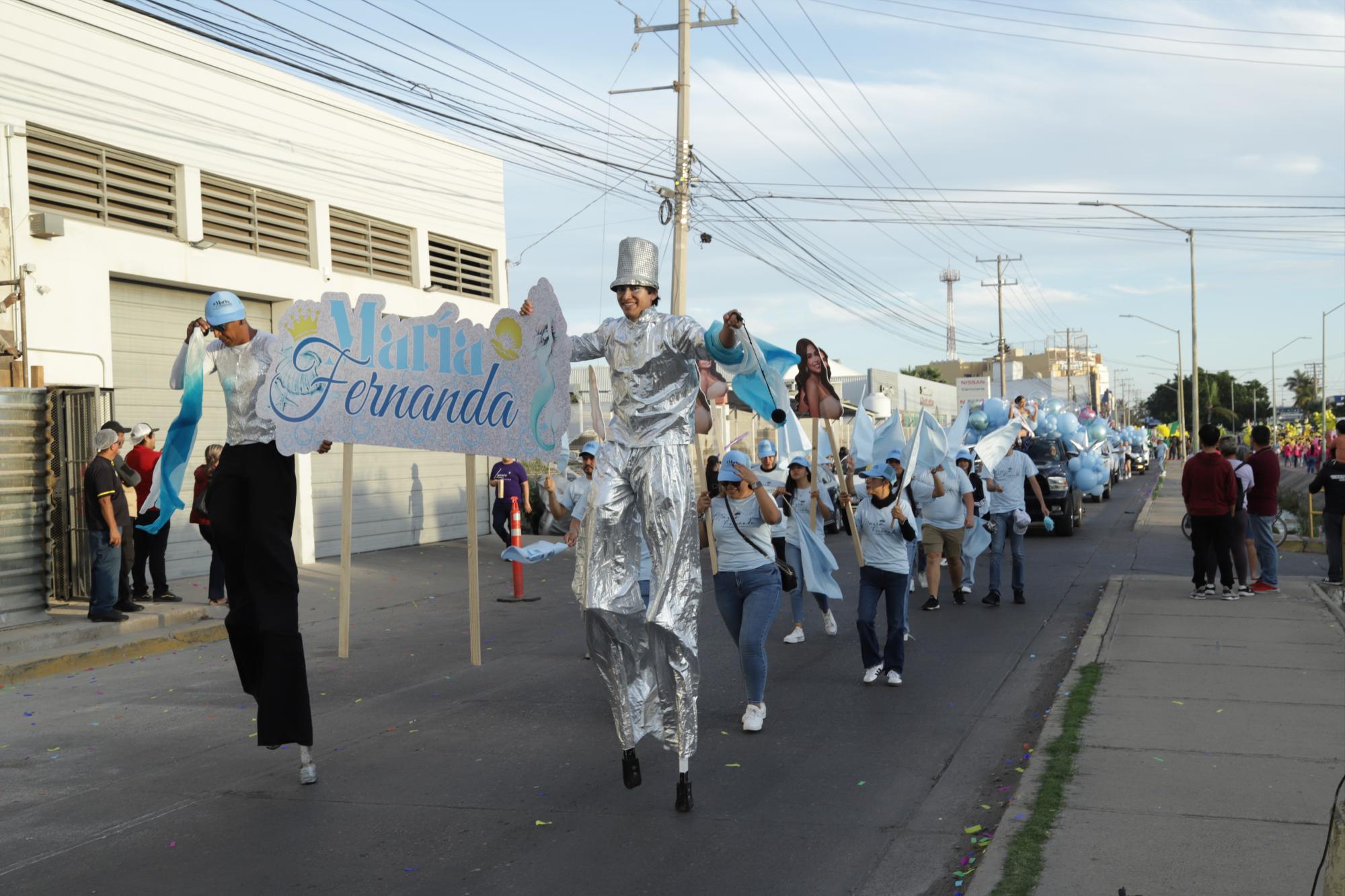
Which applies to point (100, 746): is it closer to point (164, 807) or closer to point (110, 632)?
point (164, 807)

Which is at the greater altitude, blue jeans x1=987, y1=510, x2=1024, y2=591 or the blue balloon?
the blue balloon

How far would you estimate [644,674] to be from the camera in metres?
5.74

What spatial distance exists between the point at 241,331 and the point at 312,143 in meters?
12.4

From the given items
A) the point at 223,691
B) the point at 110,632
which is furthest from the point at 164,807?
the point at 110,632

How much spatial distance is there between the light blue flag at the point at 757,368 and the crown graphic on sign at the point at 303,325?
7.80 feet

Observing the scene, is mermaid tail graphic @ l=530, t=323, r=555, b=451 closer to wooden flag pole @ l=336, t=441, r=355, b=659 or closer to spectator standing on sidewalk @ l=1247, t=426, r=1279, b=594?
wooden flag pole @ l=336, t=441, r=355, b=659

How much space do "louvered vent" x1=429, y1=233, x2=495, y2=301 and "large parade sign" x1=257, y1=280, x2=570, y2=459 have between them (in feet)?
45.4

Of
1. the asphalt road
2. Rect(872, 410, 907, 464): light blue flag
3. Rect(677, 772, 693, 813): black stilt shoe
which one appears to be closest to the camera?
the asphalt road

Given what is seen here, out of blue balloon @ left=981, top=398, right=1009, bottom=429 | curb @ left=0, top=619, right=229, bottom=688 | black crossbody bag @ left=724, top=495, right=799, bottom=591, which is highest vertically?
blue balloon @ left=981, top=398, right=1009, bottom=429

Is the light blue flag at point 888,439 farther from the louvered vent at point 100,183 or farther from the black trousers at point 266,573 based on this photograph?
the louvered vent at point 100,183

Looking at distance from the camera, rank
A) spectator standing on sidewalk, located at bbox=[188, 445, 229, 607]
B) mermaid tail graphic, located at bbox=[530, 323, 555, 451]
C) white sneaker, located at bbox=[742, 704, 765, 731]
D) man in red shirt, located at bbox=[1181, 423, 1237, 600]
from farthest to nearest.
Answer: spectator standing on sidewalk, located at bbox=[188, 445, 229, 607], man in red shirt, located at bbox=[1181, 423, 1237, 600], white sneaker, located at bbox=[742, 704, 765, 731], mermaid tail graphic, located at bbox=[530, 323, 555, 451]

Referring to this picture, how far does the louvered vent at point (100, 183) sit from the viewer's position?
13.3 metres

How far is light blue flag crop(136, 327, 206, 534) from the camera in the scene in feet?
Result: 20.5

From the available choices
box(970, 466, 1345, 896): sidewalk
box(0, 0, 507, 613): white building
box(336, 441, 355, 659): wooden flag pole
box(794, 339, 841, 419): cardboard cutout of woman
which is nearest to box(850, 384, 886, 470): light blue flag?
box(970, 466, 1345, 896): sidewalk
